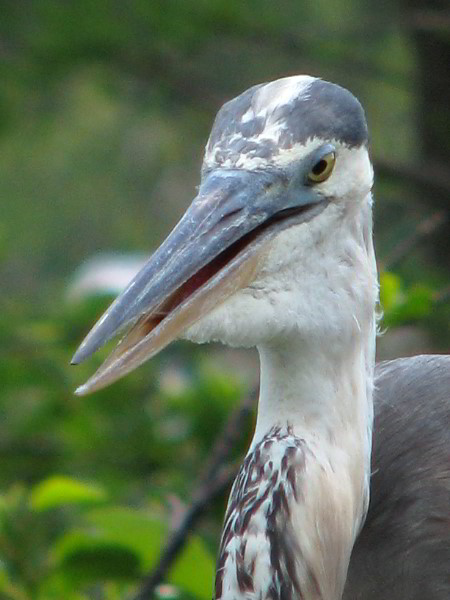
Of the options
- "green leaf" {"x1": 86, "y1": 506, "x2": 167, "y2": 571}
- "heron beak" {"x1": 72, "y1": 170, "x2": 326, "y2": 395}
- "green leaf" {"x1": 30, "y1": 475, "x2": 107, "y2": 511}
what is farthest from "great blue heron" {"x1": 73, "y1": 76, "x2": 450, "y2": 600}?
"green leaf" {"x1": 86, "y1": 506, "x2": 167, "y2": 571}

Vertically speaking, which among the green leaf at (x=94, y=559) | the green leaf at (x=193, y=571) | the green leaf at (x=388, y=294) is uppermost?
the green leaf at (x=388, y=294)

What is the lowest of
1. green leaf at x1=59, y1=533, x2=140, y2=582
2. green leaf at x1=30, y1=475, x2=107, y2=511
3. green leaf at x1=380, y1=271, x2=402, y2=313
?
green leaf at x1=59, y1=533, x2=140, y2=582

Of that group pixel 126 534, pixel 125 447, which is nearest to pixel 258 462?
pixel 126 534

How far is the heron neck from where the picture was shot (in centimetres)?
300

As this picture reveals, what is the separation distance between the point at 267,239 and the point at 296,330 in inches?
7.6

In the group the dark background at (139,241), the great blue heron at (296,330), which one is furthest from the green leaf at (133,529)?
the great blue heron at (296,330)

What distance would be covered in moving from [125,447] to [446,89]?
2.30m

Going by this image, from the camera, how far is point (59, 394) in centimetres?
461

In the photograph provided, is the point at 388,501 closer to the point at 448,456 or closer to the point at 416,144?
the point at 448,456

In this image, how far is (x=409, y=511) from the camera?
3303 millimetres

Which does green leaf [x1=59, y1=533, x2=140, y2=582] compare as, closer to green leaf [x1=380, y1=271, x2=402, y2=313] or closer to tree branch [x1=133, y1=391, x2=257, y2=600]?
tree branch [x1=133, y1=391, x2=257, y2=600]

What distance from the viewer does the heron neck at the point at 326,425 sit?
9.83ft

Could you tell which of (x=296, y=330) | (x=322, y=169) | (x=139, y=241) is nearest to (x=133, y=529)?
(x=296, y=330)

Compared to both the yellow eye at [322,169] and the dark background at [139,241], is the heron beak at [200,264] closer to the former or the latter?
the yellow eye at [322,169]
